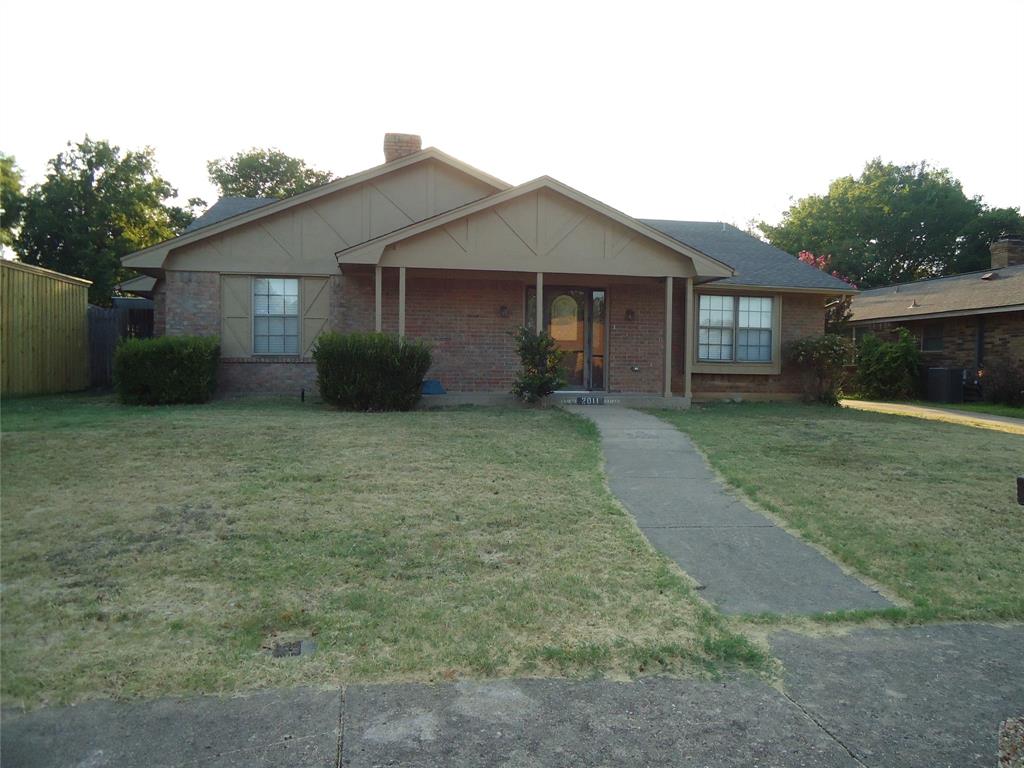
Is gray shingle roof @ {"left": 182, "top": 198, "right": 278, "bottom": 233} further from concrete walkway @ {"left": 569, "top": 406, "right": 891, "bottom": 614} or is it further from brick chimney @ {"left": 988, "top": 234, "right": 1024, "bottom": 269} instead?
brick chimney @ {"left": 988, "top": 234, "right": 1024, "bottom": 269}

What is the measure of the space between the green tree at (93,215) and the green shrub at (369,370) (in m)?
25.2

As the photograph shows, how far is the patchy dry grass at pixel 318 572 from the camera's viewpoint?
12.1ft

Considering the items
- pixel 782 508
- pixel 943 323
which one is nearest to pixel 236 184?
pixel 943 323

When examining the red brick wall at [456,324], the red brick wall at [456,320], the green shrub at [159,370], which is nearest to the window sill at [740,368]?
the red brick wall at [456,324]

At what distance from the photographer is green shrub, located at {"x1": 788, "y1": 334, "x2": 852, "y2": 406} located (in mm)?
16625

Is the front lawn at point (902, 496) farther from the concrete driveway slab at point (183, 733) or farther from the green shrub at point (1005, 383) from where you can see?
the green shrub at point (1005, 383)

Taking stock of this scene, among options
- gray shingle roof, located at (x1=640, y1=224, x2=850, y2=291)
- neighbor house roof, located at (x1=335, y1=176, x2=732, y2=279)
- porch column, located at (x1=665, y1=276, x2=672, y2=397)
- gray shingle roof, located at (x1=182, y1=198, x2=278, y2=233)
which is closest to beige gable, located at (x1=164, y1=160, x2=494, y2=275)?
neighbor house roof, located at (x1=335, y1=176, x2=732, y2=279)

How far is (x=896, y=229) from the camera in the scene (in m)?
44.2

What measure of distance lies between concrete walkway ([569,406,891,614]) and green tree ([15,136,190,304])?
31869 mm

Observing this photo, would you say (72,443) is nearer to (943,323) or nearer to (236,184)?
(943,323)

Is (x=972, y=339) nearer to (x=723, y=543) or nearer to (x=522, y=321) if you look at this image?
(x=522, y=321)

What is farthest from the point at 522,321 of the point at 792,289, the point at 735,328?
the point at 792,289

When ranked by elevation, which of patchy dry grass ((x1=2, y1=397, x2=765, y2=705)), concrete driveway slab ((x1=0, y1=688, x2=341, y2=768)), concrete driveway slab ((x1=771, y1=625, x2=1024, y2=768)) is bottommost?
concrete driveway slab ((x1=771, y1=625, x2=1024, y2=768))

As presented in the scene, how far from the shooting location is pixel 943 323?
73.6 ft
